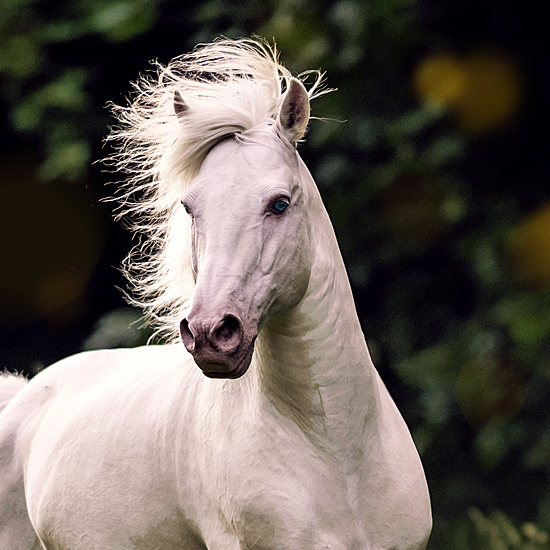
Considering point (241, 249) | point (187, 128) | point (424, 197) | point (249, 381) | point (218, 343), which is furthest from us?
point (424, 197)

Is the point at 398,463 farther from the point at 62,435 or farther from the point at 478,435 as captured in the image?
the point at 478,435

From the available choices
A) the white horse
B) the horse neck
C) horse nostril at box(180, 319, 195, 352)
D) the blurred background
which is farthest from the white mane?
the blurred background

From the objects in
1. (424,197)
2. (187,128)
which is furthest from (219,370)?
(424,197)

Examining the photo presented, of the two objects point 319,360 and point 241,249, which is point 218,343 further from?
point 319,360

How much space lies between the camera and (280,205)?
181cm

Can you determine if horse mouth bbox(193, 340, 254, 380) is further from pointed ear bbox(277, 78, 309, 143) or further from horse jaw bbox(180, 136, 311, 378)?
pointed ear bbox(277, 78, 309, 143)

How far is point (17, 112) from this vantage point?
167 inches

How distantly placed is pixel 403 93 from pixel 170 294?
204 cm

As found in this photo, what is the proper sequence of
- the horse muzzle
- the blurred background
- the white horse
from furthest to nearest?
the blurred background → the white horse → the horse muzzle

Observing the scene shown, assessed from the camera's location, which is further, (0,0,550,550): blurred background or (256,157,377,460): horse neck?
(0,0,550,550): blurred background

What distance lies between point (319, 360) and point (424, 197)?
2.02 meters

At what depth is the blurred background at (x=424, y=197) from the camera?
3725 millimetres

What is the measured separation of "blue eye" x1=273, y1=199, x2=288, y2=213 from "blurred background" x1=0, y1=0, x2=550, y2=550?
6.73 ft

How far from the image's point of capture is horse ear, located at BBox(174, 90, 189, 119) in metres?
1.99
